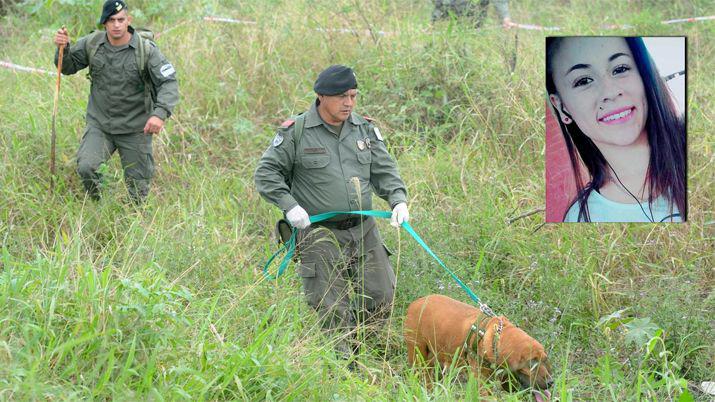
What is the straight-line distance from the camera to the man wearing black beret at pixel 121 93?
687 cm

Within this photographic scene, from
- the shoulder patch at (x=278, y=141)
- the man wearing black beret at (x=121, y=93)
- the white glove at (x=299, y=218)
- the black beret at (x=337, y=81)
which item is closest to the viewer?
the white glove at (x=299, y=218)

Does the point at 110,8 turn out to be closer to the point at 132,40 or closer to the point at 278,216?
the point at 132,40

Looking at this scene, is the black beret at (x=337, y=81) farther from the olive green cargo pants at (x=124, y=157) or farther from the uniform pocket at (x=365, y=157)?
the olive green cargo pants at (x=124, y=157)

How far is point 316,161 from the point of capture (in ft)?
17.3

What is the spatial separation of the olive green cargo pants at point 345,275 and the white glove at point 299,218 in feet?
0.46

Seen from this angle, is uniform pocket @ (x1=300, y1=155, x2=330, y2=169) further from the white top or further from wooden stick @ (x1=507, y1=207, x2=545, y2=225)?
wooden stick @ (x1=507, y1=207, x2=545, y2=225)

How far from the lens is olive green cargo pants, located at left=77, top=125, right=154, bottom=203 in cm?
691

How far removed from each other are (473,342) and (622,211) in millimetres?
1072

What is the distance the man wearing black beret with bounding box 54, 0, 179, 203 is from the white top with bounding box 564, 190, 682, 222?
10.4ft

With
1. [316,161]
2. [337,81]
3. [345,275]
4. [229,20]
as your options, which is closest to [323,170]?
[316,161]

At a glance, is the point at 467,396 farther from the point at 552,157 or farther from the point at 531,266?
the point at 531,266

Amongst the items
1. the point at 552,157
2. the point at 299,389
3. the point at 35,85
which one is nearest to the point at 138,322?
the point at 299,389

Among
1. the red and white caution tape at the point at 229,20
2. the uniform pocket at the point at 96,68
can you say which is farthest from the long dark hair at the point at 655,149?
the red and white caution tape at the point at 229,20

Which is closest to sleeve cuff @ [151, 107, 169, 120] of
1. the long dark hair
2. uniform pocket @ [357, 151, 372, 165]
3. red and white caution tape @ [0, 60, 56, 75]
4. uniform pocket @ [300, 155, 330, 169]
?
uniform pocket @ [300, 155, 330, 169]
